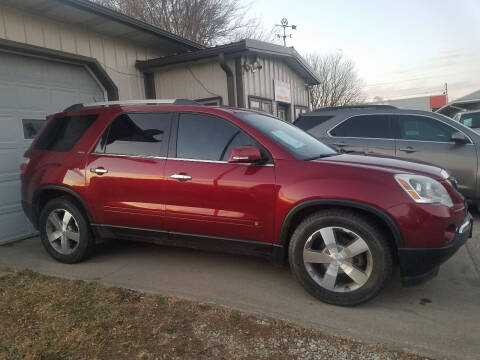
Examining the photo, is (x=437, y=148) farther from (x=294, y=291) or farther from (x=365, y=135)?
(x=294, y=291)

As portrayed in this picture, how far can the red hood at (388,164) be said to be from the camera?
10.4 ft

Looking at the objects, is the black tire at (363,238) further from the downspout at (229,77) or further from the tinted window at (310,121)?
the downspout at (229,77)

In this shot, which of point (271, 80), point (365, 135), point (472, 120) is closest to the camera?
point (365, 135)

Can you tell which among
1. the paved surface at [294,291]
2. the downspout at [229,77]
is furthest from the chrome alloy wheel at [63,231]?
the downspout at [229,77]

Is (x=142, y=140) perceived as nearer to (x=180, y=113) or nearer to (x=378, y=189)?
(x=180, y=113)

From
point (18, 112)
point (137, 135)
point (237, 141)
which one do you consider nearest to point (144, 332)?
point (237, 141)

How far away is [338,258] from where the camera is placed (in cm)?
310

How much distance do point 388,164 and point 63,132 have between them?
3744mm

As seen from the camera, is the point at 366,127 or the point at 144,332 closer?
the point at 144,332

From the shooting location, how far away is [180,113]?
3.90 m

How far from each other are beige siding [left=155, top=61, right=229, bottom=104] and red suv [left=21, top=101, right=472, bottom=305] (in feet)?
A: 14.1

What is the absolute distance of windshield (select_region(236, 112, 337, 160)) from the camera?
11.6 ft

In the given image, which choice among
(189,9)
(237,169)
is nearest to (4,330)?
(237,169)

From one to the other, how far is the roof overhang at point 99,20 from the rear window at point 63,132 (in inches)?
94.9
